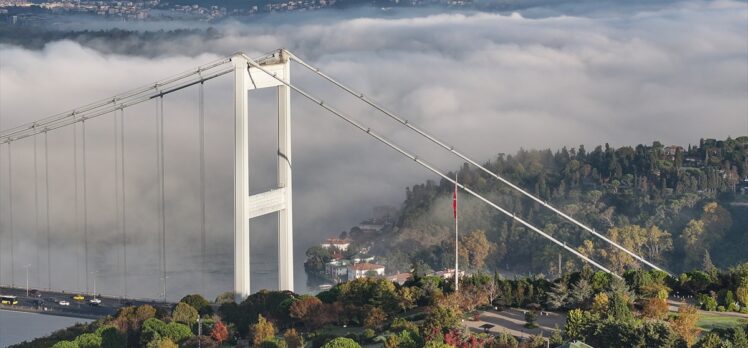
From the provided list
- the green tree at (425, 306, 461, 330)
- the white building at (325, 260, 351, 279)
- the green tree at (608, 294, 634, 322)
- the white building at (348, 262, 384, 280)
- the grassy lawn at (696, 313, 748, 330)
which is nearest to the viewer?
the green tree at (425, 306, 461, 330)

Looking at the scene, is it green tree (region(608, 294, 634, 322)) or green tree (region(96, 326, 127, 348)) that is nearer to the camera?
green tree (region(608, 294, 634, 322))

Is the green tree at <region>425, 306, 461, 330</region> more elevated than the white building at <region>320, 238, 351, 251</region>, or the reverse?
the white building at <region>320, 238, 351, 251</region>

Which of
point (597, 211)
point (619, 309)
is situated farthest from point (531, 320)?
point (597, 211)

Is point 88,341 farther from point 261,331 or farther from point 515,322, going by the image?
point 515,322

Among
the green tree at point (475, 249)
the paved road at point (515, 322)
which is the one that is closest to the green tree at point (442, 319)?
the paved road at point (515, 322)

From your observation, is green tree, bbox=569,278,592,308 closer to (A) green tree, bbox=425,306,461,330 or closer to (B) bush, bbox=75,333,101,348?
(A) green tree, bbox=425,306,461,330

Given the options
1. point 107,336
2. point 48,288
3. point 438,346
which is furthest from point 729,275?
point 48,288

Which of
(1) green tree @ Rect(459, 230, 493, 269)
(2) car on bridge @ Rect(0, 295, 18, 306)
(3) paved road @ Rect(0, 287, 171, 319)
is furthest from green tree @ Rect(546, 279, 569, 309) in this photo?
(1) green tree @ Rect(459, 230, 493, 269)

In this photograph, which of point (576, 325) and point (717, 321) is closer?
point (576, 325)
